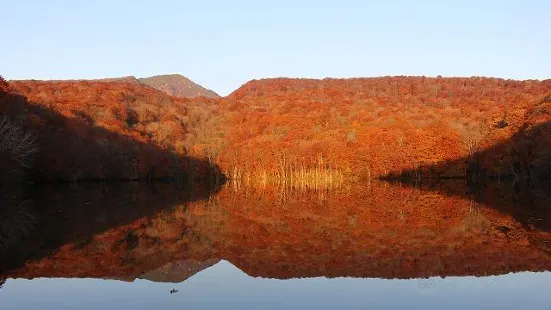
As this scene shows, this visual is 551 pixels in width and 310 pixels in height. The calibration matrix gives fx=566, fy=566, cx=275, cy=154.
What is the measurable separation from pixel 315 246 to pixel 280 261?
10.3 feet

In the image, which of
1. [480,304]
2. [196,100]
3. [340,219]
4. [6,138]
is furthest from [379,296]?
[196,100]

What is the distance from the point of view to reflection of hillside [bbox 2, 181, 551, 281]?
1537cm

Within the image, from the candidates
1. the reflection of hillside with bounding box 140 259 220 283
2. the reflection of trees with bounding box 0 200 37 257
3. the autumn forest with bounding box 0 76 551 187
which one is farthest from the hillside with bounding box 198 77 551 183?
the reflection of hillside with bounding box 140 259 220 283

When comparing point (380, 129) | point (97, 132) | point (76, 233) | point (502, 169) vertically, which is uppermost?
point (380, 129)

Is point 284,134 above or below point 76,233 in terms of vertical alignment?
above

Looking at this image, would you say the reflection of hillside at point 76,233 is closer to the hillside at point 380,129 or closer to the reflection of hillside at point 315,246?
the reflection of hillside at point 315,246

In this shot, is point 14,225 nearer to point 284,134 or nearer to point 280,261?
point 280,261

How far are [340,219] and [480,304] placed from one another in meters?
16.7

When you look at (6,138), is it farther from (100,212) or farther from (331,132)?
(331,132)

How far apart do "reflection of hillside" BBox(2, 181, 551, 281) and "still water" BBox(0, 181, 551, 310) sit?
0.05 m

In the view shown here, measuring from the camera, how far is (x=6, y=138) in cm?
5109

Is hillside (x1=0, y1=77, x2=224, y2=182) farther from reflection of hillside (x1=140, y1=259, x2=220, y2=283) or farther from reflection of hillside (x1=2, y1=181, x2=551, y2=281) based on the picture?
reflection of hillside (x1=140, y1=259, x2=220, y2=283)

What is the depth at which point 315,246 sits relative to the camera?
19.6 m

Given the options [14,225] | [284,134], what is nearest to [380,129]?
[284,134]
